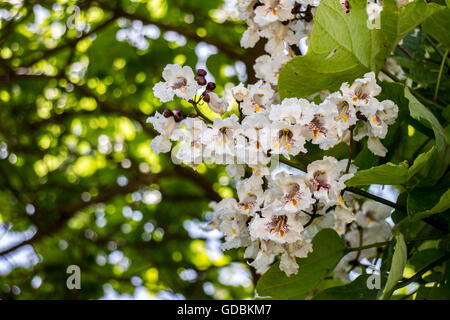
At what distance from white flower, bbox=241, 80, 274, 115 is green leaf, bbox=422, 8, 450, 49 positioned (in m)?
0.23

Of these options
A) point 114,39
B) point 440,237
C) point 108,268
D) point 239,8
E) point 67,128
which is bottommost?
point 108,268

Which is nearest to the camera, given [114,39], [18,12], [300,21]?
[300,21]

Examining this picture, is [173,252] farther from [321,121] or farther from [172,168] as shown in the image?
[321,121]

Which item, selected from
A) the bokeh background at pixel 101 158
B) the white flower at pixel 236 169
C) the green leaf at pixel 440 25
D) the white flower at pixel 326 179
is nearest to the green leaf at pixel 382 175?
the white flower at pixel 326 179

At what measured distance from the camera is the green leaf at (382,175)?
55cm

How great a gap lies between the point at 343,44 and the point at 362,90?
0.06m

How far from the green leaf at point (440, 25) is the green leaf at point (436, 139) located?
14cm

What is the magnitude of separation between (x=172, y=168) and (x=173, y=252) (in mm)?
320

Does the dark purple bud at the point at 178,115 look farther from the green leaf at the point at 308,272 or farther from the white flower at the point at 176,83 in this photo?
the green leaf at the point at 308,272

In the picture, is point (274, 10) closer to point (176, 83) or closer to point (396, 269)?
point (176, 83)

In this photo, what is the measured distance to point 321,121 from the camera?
0.57 meters

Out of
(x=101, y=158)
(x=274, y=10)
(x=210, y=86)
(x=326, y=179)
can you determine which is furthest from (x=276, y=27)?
(x=101, y=158)

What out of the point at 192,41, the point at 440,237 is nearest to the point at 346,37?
the point at 440,237

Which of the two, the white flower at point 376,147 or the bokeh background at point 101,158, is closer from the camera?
the white flower at point 376,147
